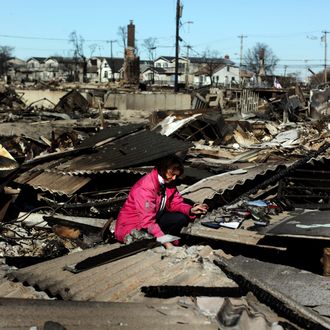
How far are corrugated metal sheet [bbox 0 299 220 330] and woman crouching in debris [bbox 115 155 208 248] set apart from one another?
1.50 m

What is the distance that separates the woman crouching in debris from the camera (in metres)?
5.04

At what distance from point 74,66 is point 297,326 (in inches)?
3422

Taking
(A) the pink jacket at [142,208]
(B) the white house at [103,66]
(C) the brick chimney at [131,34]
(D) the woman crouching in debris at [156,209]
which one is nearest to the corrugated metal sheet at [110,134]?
(D) the woman crouching in debris at [156,209]

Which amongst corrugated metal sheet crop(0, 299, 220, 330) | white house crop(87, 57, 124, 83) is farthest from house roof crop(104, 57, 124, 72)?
corrugated metal sheet crop(0, 299, 220, 330)

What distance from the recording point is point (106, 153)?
28.1 feet

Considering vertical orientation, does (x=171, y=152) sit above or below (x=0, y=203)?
above

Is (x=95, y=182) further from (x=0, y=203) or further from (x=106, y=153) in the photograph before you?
(x=0, y=203)

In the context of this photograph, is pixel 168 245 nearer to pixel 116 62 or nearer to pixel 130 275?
pixel 130 275

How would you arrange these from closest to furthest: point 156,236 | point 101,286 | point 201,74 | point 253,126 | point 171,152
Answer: point 101,286, point 156,236, point 171,152, point 253,126, point 201,74

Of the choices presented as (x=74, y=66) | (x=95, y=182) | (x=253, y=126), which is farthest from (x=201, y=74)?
(x=95, y=182)

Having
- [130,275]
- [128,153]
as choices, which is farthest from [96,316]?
[128,153]

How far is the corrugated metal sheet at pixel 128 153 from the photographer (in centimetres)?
787

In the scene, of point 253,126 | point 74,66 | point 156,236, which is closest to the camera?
point 156,236

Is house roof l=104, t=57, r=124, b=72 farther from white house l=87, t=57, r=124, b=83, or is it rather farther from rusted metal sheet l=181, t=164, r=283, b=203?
rusted metal sheet l=181, t=164, r=283, b=203
